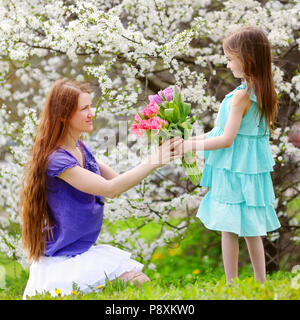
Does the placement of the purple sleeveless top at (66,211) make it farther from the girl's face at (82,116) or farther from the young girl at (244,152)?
the young girl at (244,152)

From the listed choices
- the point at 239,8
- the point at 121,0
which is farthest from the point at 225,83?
the point at 121,0

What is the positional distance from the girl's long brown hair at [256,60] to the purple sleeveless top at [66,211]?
108cm

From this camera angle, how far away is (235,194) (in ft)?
8.82

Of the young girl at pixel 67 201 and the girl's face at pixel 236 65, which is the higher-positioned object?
the girl's face at pixel 236 65

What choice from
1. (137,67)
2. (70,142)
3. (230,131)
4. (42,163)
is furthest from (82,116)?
(137,67)

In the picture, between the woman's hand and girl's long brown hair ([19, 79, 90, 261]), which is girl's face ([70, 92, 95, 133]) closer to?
girl's long brown hair ([19, 79, 90, 261])

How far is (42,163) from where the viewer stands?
102 inches

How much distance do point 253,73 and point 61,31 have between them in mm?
1635

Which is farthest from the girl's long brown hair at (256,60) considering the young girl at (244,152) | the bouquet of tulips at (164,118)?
the bouquet of tulips at (164,118)

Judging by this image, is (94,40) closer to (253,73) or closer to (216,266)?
(253,73)

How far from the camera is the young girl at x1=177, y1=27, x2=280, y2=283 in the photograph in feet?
8.57

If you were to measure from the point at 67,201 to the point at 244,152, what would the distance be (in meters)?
1.04

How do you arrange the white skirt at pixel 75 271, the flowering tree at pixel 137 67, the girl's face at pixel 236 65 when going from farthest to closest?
the flowering tree at pixel 137 67
the girl's face at pixel 236 65
the white skirt at pixel 75 271

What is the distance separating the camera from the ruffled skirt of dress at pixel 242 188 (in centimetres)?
265
